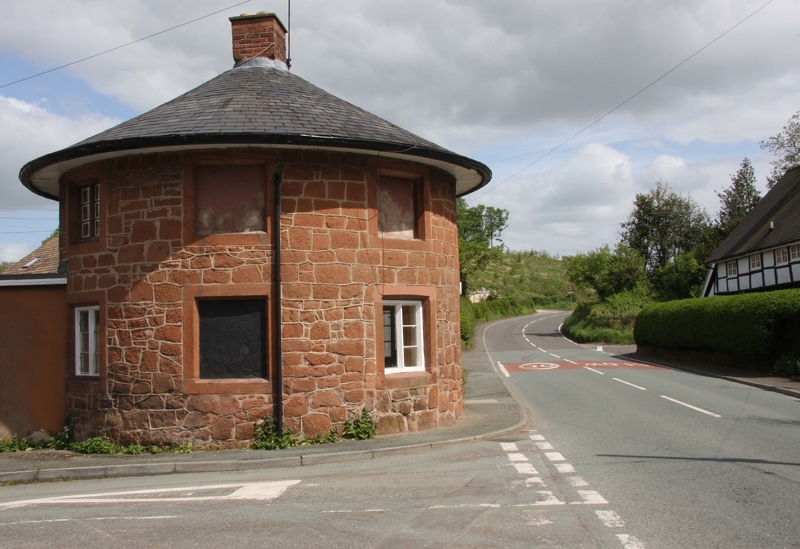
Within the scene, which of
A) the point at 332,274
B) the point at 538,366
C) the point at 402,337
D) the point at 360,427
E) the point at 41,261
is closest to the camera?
the point at 360,427

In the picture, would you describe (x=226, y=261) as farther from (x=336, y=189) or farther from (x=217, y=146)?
(x=336, y=189)

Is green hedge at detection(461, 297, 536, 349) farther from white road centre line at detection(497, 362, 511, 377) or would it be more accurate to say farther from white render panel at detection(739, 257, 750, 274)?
white road centre line at detection(497, 362, 511, 377)

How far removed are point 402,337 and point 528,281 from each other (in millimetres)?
88475

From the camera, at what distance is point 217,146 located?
36.1 feet

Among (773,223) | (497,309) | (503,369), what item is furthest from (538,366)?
(497,309)

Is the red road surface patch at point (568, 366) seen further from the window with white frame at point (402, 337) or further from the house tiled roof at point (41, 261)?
the house tiled roof at point (41, 261)

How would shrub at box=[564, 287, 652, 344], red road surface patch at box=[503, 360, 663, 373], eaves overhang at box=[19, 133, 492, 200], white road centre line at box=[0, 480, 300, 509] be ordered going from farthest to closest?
shrub at box=[564, 287, 652, 344] < red road surface patch at box=[503, 360, 663, 373] < eaves overhang at box=[19, 133, 492, 200] < white road centre line at box=[0, 480, 300, 509]

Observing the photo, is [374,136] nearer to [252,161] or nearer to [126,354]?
[252,161]

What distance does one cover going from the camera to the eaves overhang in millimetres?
10734

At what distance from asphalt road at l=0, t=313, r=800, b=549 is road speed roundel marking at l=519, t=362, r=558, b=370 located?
47.1 ft

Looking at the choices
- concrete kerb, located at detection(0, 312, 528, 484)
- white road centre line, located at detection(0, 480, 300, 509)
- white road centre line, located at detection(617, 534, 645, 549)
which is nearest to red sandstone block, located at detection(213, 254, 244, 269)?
concrete kerb, located at detection(0, 312, 528, 484)

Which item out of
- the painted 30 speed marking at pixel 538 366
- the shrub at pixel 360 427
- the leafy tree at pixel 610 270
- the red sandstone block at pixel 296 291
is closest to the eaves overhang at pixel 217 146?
the red sandstone block at pixel 296 291

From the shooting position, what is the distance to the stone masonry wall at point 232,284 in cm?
1102

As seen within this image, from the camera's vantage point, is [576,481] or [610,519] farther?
[576,481]
